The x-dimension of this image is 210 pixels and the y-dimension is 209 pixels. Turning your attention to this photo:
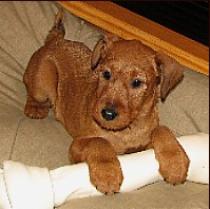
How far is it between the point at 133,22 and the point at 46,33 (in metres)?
0.48

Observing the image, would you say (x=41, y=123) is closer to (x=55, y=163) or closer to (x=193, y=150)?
(x=55, y=163)

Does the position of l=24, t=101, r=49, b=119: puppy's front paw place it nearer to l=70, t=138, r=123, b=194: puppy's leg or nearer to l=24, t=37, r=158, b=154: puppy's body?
l=24, t=37, r=158, b=154: puppy's body

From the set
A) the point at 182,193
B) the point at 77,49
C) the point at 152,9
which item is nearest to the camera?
the point at 182,193

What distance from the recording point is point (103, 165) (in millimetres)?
2170

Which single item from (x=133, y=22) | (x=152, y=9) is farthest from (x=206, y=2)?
(x=133, y=22)

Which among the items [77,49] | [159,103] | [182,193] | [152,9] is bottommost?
[182,193]

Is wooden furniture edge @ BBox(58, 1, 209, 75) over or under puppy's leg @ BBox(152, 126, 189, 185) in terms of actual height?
over

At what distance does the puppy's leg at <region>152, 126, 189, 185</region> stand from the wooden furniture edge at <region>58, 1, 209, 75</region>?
472 mm

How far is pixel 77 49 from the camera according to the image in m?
2.79

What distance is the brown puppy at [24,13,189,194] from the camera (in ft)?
7.23

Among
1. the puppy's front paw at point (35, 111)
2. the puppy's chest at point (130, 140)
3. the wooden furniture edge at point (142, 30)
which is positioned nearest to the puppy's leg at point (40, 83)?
the puppy's front paw at point (35, 111)

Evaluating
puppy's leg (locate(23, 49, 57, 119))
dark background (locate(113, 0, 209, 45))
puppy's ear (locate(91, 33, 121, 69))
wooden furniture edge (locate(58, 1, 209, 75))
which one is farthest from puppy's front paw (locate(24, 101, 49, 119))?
dark background (locate(113, 0, 209, 45))

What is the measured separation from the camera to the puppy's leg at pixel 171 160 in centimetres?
221

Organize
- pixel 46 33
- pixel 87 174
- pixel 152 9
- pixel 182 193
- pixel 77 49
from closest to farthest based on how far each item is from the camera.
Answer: pixel 87 174 < pixel 182 193 < pixel 77 49 < pixel 46 33 < pixel 152 9
